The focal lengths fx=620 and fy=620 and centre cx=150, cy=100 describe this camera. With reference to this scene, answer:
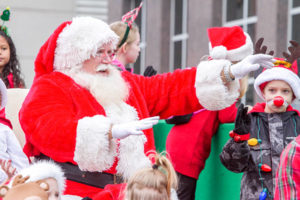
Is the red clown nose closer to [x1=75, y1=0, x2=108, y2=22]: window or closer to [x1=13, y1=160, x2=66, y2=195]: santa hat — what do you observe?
[x1=13, y1=160, x2=66, y2=195]: santa hat

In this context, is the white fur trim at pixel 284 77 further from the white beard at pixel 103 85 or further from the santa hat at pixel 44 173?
the santa hat at pixel 44 173

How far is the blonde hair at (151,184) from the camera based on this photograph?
342 cm

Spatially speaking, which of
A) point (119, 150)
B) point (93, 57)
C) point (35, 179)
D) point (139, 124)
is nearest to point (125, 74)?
point (93, 57)

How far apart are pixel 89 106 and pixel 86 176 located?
0.45 m

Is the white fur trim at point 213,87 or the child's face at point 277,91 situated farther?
the child's face at point 277,91

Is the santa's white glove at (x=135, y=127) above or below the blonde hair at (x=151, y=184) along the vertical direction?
above

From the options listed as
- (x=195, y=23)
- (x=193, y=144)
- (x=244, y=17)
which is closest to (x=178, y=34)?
(x=195, y=23)

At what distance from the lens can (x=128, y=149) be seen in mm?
3953

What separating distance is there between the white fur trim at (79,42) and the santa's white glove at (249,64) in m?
0.86

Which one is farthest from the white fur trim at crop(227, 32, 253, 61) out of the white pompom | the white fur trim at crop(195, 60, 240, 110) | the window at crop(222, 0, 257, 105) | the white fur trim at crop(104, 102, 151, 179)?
the window at crop(222, 0, 257, 105)

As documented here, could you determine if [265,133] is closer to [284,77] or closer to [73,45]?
[284,77]

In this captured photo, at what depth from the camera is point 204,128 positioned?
5.34 m

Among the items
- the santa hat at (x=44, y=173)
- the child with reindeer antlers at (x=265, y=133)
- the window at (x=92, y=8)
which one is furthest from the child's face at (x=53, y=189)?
the window at (x=92, y=8)

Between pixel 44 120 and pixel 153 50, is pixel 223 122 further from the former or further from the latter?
pixel 153 50
